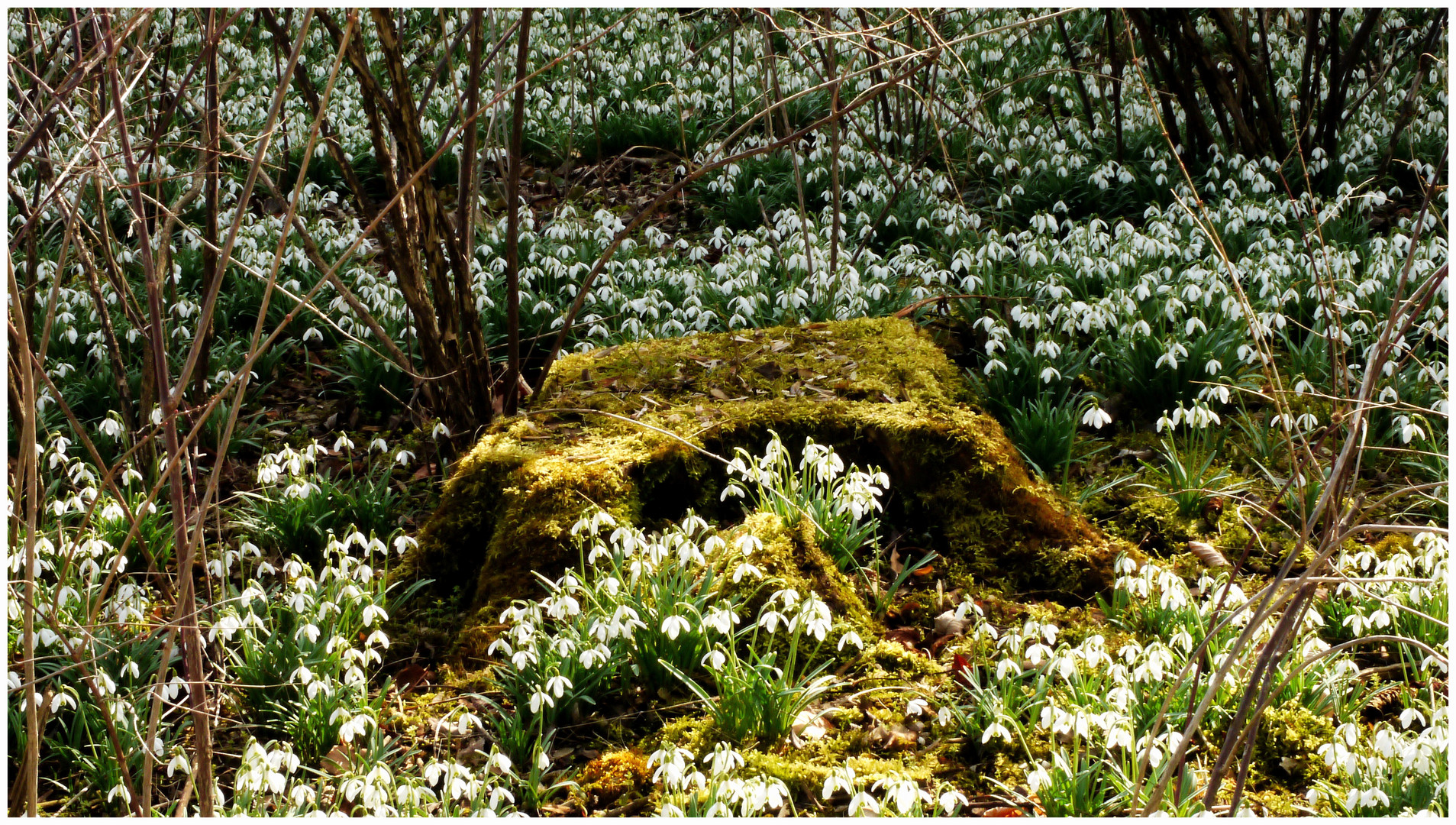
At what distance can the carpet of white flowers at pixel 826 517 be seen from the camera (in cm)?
220

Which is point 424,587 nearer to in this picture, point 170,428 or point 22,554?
point 22,554

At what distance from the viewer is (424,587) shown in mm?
3344

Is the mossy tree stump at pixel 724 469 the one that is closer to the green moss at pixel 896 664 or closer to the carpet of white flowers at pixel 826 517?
the carpet of white flowers at pixel 826 517

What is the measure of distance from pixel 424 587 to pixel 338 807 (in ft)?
3.85

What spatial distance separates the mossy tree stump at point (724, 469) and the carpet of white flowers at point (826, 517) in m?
0.12

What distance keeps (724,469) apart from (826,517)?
1.49 feet

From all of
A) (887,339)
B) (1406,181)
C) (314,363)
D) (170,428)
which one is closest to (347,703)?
(170,428)

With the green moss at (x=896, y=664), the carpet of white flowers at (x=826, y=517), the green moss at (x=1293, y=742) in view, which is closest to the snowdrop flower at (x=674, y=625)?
the carpet of white flowers at (x=826, y=517)

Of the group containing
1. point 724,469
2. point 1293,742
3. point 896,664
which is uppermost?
point 724,469

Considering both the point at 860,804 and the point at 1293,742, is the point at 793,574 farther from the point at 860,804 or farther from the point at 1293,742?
the point at 1293,742

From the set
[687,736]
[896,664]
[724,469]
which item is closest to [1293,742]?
[896,664]

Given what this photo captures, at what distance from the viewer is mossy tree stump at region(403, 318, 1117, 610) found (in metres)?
3.05

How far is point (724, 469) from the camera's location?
333 cm

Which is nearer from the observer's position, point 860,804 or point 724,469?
point 860,804
